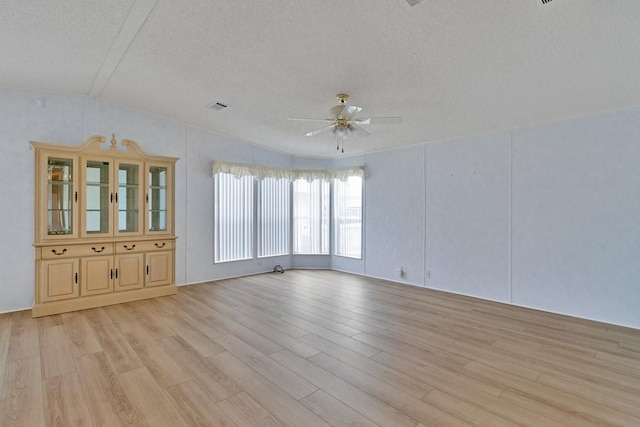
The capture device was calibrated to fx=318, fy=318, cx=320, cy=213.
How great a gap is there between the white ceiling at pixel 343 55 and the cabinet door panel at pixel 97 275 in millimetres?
2319

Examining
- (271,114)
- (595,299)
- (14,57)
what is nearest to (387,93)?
(271,114)

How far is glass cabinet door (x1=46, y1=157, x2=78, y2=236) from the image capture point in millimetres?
4062

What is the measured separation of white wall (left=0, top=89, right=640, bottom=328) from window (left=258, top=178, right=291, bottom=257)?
31.6 inches

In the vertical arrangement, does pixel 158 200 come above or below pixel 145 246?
above

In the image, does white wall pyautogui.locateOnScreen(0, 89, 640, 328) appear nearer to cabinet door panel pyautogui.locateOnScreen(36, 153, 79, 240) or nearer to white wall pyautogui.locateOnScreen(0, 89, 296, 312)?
white wall pyautogui.locateOnScreen(0, 89, 296, 312)

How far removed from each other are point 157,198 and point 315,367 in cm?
368

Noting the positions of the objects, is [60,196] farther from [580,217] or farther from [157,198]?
[580,217]

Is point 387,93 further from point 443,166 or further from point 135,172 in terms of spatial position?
point 135,172

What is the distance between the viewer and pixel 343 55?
286 centimetres

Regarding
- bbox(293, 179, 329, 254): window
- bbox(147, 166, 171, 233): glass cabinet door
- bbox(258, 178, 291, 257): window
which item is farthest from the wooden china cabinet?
bbox(293, 179, 329, 254): window

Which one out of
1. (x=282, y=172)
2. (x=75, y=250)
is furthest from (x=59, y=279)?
(x=282, y=172)

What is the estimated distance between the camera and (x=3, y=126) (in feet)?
13.3

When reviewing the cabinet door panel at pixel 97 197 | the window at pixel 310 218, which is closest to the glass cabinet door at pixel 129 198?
the cabinet door panel at pixel 97 197

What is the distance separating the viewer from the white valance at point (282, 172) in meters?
5.88
